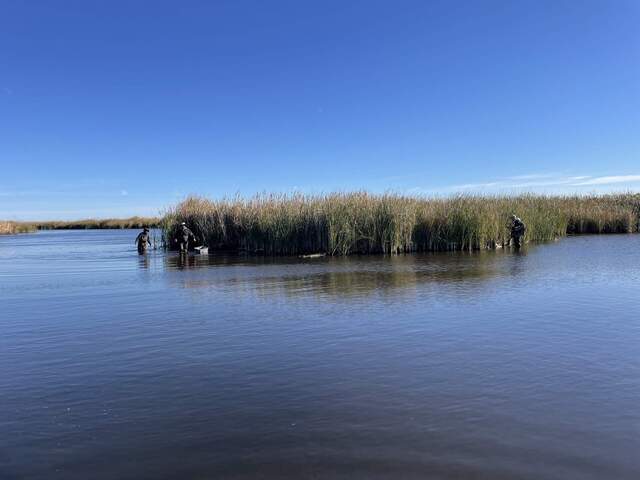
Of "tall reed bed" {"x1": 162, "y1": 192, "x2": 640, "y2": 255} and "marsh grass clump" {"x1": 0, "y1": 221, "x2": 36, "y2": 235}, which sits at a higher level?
"marsh grass clump" {"x1": 0, "y1": 221, "x2": 36, "y2": 235}

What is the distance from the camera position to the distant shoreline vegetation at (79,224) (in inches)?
3177

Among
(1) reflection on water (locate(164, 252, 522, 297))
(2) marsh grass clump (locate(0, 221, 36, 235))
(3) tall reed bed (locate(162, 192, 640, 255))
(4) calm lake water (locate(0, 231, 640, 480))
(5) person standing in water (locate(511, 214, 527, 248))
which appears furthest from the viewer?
(2) marsh grass clump (locate(0, 221, 36, 235))

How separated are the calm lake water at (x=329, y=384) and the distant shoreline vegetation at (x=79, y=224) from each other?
7168 cm

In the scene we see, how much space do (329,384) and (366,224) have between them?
19.4m

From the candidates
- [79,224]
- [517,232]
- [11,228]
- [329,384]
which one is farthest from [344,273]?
[79,224]

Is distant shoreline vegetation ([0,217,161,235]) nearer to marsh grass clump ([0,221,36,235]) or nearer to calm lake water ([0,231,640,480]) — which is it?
marsh grass clump ([0,221,36,235])

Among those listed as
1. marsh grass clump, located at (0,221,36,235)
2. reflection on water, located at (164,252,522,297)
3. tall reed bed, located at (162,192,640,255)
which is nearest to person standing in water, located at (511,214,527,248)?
tall reed bed, located at (162,192,640,255)

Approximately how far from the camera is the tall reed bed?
25656 mm

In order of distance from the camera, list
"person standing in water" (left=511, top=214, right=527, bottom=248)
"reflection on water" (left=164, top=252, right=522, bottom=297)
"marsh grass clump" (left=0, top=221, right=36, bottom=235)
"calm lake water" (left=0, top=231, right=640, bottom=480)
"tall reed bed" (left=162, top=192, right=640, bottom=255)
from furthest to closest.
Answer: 1. "marsh grass clump" (left=0, top=221, right=36, bottom=235)
2. "person standing in water" (left=511, top=214, right=527, bottom=248)
3. "tall reed bed" (left=162, top=192, right=640, bottom=255)
4. "reflection on water" (left=164, top=252, right=522, bottom=297)
5. "calm lake water" (left=0, top=231, right=640, bottom=480)

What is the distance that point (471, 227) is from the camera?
26094 mm

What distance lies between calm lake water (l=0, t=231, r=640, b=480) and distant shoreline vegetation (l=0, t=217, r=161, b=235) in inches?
2822

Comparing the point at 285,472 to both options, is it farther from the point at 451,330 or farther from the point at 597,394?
the point at 451,330

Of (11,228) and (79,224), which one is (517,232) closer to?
(11,228)

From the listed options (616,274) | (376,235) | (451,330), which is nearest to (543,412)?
(451,330)
